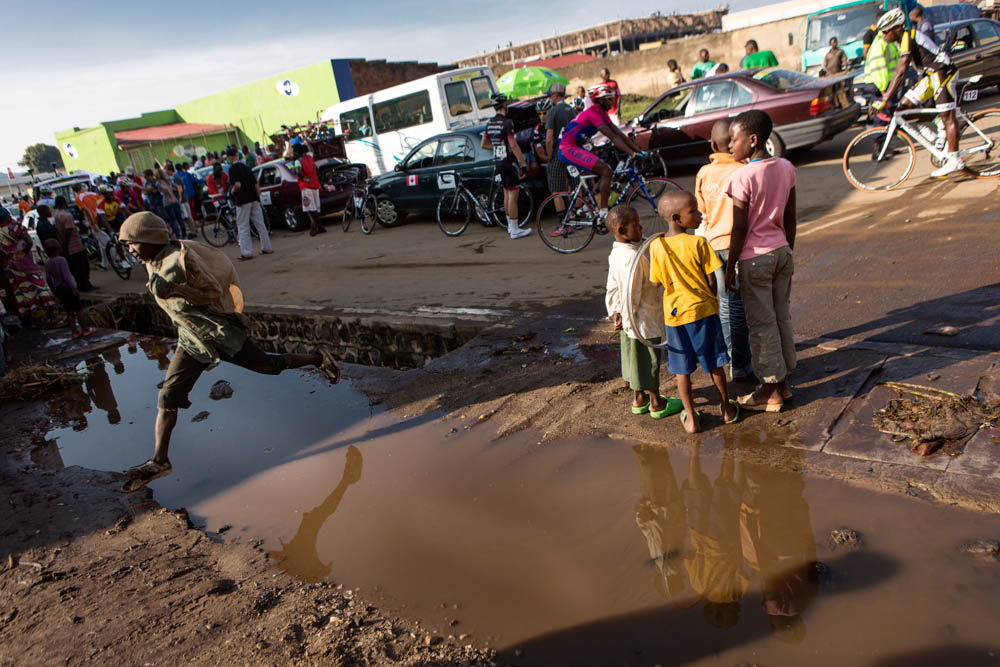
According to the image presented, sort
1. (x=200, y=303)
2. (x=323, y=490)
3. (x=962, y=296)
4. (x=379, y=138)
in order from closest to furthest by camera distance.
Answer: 1. (x=323, y=490)
2. (x=200, y=303)
3. (x=962, y=296)
4. (x=379, y=138)

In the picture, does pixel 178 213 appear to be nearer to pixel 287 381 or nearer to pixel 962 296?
pixel 287 381

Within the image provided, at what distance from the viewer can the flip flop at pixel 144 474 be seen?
172 inches

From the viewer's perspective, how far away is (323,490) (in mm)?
3951

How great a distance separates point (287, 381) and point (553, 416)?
120 inches

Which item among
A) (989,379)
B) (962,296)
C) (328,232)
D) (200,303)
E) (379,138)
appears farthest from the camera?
(379,138)

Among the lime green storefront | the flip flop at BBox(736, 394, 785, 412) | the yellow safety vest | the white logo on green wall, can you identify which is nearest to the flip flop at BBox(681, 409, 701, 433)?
the flip flop at BBox(736, 394, 785, 412)

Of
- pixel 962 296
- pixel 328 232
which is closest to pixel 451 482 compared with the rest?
pixel 962 296

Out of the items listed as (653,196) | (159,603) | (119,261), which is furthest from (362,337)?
(119,261)

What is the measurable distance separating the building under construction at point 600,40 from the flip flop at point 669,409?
38.5 metres

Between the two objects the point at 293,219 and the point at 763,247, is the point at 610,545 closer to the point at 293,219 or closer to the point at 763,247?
the point at 763,247

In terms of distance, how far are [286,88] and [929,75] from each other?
29157 mm

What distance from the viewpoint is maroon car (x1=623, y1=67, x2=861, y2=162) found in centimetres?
1027

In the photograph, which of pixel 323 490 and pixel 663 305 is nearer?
pixel 663 305

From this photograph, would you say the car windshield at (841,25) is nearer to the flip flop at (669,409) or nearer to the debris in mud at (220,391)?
the flip flop at (669,409)
